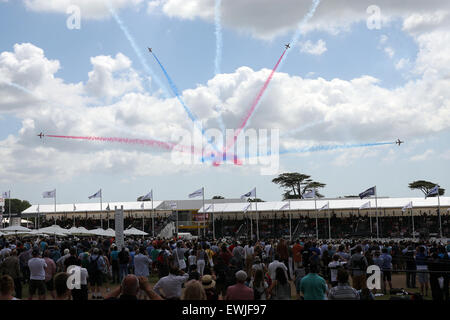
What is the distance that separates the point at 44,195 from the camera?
52.8 m

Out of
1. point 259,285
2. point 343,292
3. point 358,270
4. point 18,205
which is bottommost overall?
point 358,270

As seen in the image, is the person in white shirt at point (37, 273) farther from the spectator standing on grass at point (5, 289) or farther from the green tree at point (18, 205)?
the green tree at point (18, 205)

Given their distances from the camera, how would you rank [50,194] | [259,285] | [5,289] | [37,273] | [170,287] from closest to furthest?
[5,289] → [170,287] → [259,285] → [37,273] → [50,194]

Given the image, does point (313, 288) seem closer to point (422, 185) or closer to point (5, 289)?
point (5, 289)

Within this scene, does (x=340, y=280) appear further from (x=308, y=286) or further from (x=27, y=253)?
(x=27, y=253)

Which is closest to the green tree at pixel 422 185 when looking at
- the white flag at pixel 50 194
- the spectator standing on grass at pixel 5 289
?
the white flag at pixel 50 194

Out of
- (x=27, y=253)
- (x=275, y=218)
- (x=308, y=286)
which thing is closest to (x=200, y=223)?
(x=275, y=218)

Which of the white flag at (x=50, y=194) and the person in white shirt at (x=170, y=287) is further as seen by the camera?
the white flag at (x=50, y=194)

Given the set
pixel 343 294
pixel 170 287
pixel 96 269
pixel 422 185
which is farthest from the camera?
pixel 422 185

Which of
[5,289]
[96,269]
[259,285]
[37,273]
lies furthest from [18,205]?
[5,289]

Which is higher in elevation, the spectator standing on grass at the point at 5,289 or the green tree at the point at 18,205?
the green tree at the point at 18,205

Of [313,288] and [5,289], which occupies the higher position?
[5,289]

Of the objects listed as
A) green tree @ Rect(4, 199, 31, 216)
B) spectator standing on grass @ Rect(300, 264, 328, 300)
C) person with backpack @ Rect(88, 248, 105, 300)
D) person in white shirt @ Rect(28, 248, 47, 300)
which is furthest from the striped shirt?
green tree @ Rect(4, 199, 31, 216)

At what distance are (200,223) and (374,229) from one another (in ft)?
70.5
